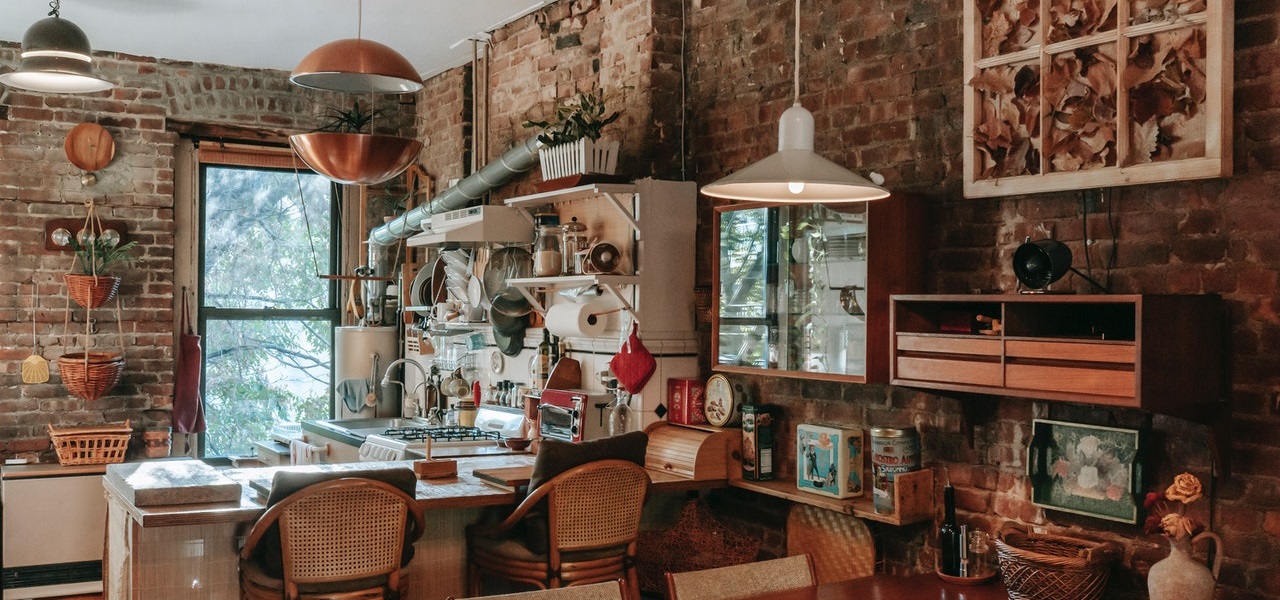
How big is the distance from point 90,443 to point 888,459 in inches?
196

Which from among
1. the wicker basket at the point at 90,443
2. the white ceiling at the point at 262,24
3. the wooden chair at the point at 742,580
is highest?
the white ceiling at the point at 262,24

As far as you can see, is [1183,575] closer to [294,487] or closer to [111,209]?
[294,487]

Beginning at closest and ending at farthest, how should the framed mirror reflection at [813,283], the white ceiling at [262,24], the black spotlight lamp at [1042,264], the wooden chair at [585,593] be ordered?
the wooden chair at [585,593], the black spotlight lamp at [1042,264], the framed mirror reflection at [813,283], the white ceiling at [262,24]

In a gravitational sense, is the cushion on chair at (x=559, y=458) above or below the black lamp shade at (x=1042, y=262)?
below

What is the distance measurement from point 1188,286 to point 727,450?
6.49ft

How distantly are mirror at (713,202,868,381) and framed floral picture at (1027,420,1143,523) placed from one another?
2.16ft

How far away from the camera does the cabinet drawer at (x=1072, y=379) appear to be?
2807 mm

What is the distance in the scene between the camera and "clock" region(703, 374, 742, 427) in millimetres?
4547

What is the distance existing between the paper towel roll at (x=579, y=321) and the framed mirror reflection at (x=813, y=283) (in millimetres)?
854

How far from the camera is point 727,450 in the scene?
445 cm

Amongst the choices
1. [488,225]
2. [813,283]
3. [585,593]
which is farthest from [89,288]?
[585,593]

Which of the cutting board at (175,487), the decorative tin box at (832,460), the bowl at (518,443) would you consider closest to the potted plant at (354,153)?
the cutting board at (175,487)

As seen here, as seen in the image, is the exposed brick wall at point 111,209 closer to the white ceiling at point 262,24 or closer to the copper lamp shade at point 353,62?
the white ceiling at point 262,24

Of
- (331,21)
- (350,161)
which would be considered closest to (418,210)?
(331,21)
